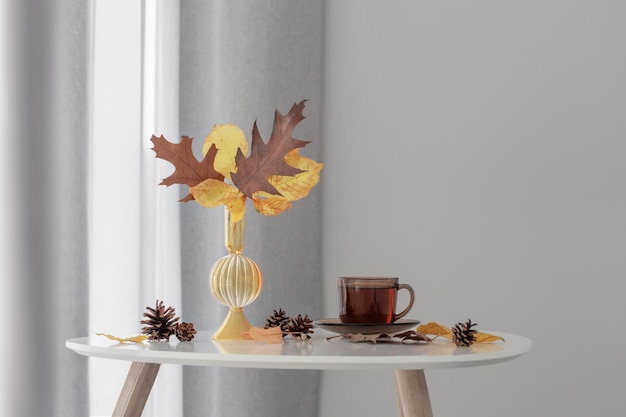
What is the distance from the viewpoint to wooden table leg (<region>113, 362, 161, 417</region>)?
1022 mm

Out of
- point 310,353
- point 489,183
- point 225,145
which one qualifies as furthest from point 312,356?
point 489,183

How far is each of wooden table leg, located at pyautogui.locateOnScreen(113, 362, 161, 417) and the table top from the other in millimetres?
36

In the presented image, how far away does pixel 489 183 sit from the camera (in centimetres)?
168

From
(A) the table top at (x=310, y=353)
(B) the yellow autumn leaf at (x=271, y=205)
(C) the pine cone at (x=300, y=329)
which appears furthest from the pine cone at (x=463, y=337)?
Result: (B) the yellow autumn leaf at (x=271, y=205)

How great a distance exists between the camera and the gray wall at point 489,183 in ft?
5.16

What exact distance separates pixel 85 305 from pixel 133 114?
40 cm

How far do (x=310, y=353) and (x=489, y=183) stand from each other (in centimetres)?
88

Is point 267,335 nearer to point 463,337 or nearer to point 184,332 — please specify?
point 184,332

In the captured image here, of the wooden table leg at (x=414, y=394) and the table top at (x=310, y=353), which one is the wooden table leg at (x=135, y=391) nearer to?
the table top at (x=310, y=353)

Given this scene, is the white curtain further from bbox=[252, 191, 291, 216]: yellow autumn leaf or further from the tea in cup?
the tea in cup

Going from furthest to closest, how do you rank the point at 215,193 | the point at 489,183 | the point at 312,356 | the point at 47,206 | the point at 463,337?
the point at 489,183 → the point at 47,206 → the point at 215,193 → the point at 463,337 → the point at 312,356

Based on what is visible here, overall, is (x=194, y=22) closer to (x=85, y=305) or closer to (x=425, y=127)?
(x=425, y=127)

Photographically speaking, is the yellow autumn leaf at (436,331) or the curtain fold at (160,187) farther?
the curtain fold at (160,187)

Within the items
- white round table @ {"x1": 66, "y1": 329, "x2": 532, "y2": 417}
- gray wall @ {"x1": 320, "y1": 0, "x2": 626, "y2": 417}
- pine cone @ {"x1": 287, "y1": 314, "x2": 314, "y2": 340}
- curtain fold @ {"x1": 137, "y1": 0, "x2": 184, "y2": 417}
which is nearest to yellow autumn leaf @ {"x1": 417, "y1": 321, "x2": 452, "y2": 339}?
white round table @ {"x1": 66, "y1": 329, "x2": 532, "y2": 417}
